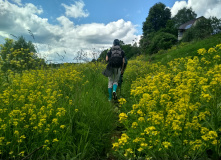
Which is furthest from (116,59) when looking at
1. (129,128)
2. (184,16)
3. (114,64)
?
(184,16)

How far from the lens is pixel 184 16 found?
5962 cm

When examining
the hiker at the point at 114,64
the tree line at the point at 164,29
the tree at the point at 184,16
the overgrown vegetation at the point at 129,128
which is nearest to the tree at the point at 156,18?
the tree line at the point at 164,29

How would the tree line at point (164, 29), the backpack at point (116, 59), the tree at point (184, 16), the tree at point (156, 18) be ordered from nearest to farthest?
the backpack at point (116, 59)
the tree line at point (164, 29)
the tree at point (156, 18)
the tree at point (184, 16)

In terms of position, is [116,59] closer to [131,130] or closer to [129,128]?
[129,128]

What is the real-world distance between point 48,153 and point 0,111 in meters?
1.10

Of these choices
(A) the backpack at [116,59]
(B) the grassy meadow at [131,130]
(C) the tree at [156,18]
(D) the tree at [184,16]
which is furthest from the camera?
(D) the tree at [184,16]

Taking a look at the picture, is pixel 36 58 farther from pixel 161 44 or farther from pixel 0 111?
pixel 161 44

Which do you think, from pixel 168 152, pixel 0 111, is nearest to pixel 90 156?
pixel 168 152

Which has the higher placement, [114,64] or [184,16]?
[184,16]

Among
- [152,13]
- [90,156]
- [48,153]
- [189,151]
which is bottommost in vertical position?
[90,156]

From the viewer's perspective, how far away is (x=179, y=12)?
198 feet

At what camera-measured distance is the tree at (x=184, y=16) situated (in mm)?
59259

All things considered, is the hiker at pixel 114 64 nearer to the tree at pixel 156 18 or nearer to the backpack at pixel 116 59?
the backpack at pixel 116 59

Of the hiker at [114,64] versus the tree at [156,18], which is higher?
the tree at [156,18]
